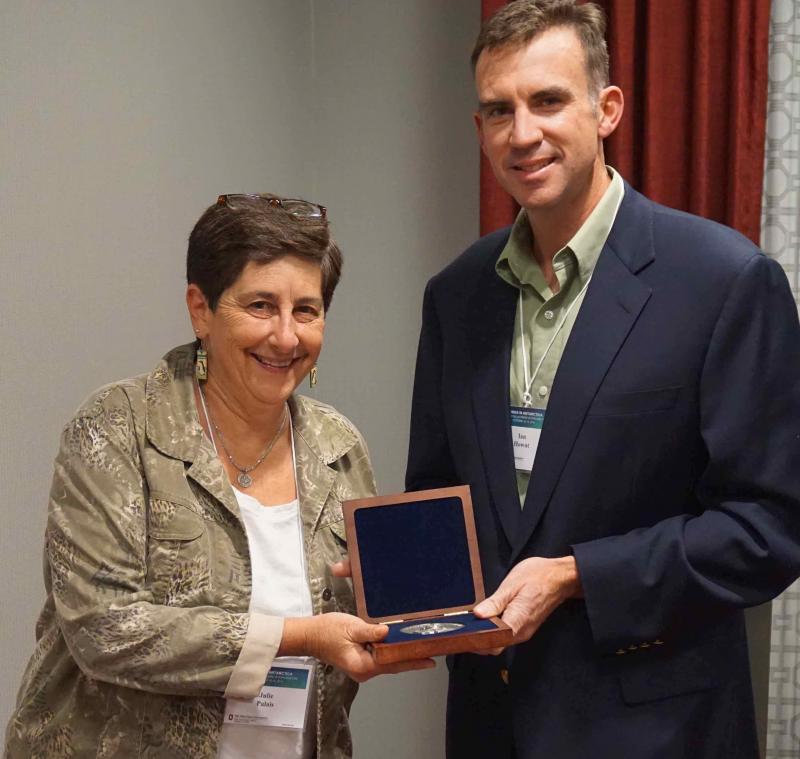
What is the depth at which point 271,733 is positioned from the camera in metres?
1.94

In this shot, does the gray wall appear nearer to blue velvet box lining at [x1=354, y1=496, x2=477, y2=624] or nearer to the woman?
the woman

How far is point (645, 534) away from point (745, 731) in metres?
0.45

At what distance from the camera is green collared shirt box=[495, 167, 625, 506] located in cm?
200

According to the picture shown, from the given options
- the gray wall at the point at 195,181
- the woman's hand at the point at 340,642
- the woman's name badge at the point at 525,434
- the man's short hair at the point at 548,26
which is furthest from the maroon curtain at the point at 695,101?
the woman's hand at the point at 340,642

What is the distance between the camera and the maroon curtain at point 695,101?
3.25m

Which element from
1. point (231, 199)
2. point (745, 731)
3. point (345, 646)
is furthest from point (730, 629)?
point (231, 199)

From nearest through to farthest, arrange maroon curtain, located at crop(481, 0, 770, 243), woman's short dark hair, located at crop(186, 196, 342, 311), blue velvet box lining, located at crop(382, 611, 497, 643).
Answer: blue velvet box lining, located at crop(382, 611, 497, 643), woman's short dark hair, located at crop(186, 196, 342, 311), maroon curtain, located at crop(481, 0, 770, 243)

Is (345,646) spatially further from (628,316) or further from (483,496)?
(628,316)

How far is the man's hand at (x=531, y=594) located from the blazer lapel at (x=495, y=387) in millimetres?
110

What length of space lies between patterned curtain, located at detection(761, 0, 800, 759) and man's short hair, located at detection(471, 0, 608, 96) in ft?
4.84

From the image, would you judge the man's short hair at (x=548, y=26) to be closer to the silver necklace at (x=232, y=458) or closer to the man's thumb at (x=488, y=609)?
the silver necklace at (x=232, y=458)

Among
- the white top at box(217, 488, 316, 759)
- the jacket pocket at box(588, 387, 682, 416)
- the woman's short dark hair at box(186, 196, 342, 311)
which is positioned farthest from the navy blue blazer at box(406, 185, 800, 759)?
the woman's short dark hair at box(186, 196, 342, 311)

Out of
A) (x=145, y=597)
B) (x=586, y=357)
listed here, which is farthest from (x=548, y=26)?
(x=145, y=597)

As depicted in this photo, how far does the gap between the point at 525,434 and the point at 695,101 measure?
69.2 inches
